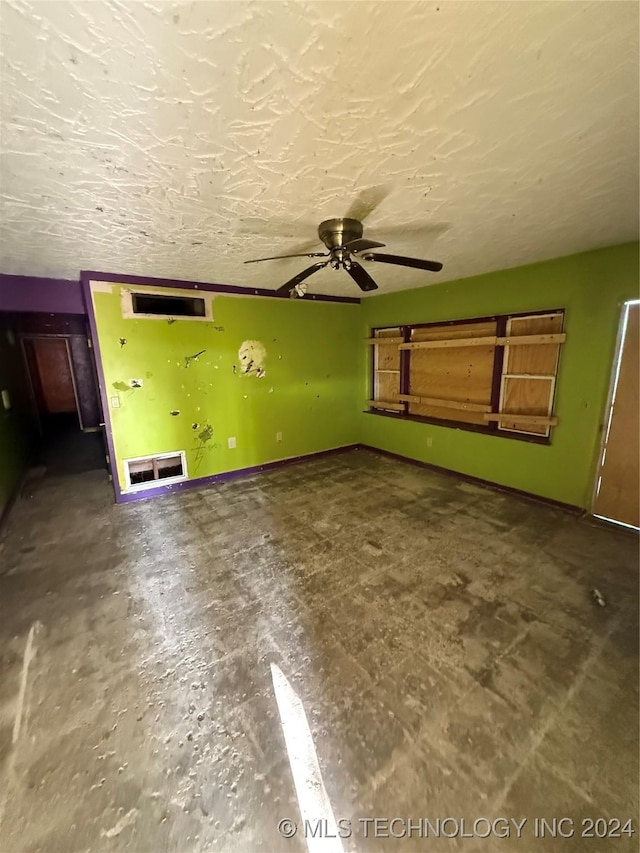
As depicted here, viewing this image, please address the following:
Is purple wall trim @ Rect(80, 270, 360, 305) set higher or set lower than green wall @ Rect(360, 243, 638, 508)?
higher

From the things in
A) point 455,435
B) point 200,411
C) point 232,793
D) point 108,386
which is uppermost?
point 108,386

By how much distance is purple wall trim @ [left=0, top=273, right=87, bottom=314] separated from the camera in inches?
121

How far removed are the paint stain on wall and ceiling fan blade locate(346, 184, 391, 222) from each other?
7.90ft

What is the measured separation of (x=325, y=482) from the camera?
4.05 metres

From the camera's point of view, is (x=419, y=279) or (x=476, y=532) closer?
(x=476, y=532)

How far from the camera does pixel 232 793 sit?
3.90 ft

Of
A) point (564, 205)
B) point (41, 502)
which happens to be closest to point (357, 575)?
point (564, 205)

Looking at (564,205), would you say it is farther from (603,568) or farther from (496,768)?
(496,768)

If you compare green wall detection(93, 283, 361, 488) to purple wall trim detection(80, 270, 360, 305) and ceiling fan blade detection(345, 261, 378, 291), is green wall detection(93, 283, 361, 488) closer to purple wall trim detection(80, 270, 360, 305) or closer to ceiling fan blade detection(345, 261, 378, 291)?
purple wall trim detection(80, 270, 360, 305)

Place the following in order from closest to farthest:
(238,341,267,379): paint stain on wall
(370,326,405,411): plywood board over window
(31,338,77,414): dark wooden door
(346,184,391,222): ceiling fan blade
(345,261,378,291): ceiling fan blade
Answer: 1. (346,184,391,222): ceiling fan blade
2. (345,261,378,291): ceiling fan blade
3. (238,341,267,379): paint stain on wall
4. (370,326,405,411): plywood board over window
5. (31,338,77,414): dark wooden door

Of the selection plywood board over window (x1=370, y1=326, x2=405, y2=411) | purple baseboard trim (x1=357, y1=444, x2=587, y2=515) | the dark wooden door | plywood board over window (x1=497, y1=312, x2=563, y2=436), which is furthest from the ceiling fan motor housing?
the dark wooden door

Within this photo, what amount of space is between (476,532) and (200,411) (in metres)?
3.21

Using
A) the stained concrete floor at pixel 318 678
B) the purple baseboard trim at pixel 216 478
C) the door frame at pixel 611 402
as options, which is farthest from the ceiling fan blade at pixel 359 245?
the purple baseboard trim at pixel 216 478

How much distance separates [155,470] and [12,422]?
7.47 ft
